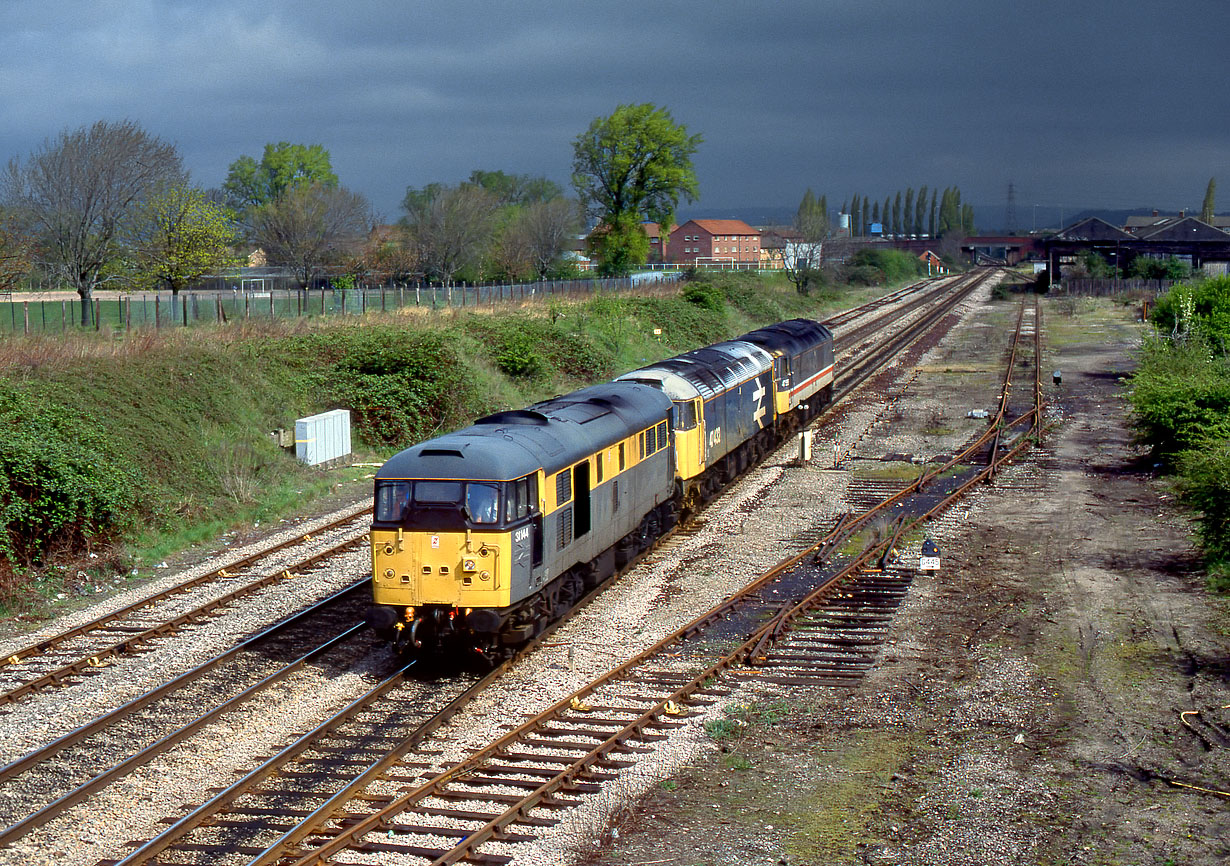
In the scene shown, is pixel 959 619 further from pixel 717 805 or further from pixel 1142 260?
pixel 1142 260

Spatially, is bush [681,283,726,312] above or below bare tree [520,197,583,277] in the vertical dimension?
below

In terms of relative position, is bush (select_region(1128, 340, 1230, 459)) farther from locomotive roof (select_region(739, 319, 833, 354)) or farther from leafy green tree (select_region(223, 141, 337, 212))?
leafy green tree (select_region(223, 141, 337, 212))

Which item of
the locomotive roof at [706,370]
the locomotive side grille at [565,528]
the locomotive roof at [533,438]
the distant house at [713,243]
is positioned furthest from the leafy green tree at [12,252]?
the distant house at [713,243]

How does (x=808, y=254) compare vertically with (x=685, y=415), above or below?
above

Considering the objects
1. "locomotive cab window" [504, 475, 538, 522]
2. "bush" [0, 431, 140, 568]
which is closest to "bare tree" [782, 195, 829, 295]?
"bush" [0, 431, 140, 568]

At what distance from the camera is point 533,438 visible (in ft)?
52.7

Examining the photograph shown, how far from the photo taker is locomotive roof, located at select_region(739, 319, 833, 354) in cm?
3344

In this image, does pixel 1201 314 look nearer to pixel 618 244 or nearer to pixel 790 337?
pixel 790 337

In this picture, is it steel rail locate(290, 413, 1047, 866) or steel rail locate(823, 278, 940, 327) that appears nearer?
steel rail locate(290, 413, 1047, 866)

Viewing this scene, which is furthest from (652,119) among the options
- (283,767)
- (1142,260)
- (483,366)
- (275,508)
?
(283,767)

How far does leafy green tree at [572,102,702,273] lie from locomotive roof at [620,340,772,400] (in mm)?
51953

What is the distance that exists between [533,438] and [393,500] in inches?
87.7

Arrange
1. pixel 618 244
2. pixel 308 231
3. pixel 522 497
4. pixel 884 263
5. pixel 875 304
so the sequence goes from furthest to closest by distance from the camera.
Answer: pixel 884 263, pixel 875 304, pixel 618 244, pixel 308 231, pixel 522 497

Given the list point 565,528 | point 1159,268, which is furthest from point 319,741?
point 1159,268
